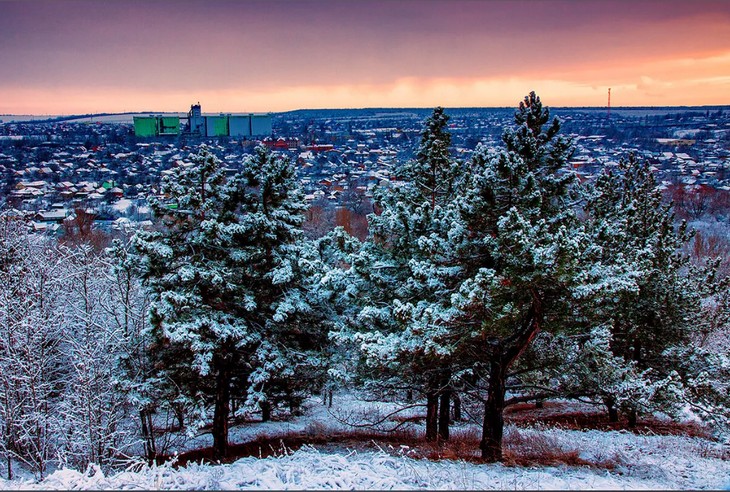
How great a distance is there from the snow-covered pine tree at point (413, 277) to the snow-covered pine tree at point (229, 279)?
178cm

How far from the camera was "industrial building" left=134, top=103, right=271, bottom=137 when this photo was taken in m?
151

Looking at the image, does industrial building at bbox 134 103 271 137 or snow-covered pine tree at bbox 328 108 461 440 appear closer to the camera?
snow-covered pine tree at bbox 328 108 461 440

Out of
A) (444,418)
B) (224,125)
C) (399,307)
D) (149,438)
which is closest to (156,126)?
(224,125)

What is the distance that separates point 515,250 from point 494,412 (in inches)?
147

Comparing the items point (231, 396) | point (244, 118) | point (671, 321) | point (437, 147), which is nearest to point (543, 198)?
point (437, 147)

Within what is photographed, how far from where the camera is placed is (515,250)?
845cm

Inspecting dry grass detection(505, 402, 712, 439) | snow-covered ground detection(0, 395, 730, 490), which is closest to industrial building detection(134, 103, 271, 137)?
dry grass detection(505, 402, 712, 439)

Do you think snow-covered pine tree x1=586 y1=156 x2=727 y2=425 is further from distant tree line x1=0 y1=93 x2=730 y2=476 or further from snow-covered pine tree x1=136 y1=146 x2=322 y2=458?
snow-covered pine tree x1=136 y1=146 x2=322 y2=458

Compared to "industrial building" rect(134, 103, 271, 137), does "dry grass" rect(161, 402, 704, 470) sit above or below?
below

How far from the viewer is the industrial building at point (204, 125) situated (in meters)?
151

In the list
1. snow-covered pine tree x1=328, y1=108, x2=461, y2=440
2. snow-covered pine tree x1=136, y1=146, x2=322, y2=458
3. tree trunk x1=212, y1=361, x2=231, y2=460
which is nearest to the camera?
snow-covered pine tree x1=328, y1=108, x2=461, y2=440

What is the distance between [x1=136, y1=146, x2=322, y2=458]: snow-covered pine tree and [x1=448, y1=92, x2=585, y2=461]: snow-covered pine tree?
4.74 meters

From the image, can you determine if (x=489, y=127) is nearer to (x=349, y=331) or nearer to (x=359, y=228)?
(x=359, y=228)

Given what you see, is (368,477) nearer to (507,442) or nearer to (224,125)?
(507,442)
